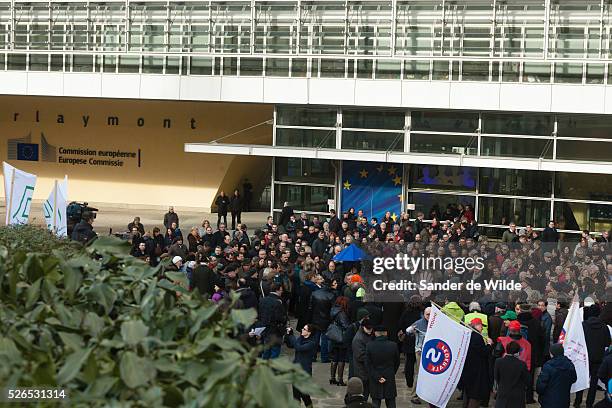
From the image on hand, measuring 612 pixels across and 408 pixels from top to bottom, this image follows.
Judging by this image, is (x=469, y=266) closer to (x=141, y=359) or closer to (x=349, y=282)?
(x=349, y=282)

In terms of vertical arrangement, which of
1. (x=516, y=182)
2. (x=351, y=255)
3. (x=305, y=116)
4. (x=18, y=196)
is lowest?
(x=351, y=255)

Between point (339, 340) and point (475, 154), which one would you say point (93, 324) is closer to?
point (339, 340)

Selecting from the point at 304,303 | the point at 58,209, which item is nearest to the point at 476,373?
the point at 304,303

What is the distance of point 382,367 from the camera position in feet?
44.9

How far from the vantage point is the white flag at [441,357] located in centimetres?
1365

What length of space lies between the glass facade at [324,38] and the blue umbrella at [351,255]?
1082cm

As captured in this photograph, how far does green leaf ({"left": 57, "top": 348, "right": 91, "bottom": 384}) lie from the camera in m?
4.41

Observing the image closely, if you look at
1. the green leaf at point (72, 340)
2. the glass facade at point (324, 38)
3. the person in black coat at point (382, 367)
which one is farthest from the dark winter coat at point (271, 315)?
the glass facade at point (324, 38)

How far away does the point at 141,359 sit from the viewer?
14.7ft

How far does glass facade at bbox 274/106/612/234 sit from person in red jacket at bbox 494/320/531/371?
53.9 feet

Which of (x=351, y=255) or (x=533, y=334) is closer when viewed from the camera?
(x=533, y=334)

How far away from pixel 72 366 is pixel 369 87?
1091 inches

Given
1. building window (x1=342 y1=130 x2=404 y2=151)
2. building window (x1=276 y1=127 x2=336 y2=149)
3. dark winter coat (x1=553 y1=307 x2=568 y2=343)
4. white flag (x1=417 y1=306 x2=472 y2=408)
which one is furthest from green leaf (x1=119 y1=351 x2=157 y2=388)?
building window (x1=276 y1=127 x2=336 y2=149)

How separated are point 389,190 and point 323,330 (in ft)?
53.1
